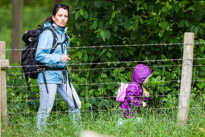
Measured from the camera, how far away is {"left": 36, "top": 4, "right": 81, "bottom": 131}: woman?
4.38m

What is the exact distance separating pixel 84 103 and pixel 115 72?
0.71 m

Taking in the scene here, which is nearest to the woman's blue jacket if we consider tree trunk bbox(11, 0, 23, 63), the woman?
the woman

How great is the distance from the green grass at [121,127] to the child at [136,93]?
151 mm

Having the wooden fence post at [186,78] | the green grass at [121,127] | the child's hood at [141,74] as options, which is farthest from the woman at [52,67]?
the wooden fence post at [186,78]

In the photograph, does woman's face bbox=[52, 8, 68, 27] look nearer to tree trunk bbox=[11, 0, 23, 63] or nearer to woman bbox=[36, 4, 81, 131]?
woman bbox=[36, 4, 81, 131]

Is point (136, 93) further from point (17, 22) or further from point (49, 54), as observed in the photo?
point (17, 22)

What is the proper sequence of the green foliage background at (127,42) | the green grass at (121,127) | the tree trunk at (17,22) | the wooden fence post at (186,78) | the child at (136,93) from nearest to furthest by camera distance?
the green grass at (121,127)
the wooden fence post at (186,78)
the child at (136,93)
the green foliage background at (127,42)
the tree trunk at (17,22)

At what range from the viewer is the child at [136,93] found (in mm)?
4602

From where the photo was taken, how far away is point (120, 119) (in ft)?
14.4

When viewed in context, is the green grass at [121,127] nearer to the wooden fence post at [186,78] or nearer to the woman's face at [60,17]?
the wooden fence post at [186,78]

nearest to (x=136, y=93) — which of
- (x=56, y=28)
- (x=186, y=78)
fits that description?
(x=186, y=78)

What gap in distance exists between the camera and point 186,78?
4512 mm

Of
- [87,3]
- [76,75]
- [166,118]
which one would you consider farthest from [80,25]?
[166,118]

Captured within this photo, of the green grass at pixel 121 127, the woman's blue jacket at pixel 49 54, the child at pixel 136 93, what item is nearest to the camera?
the green grass at pixel 121 127
